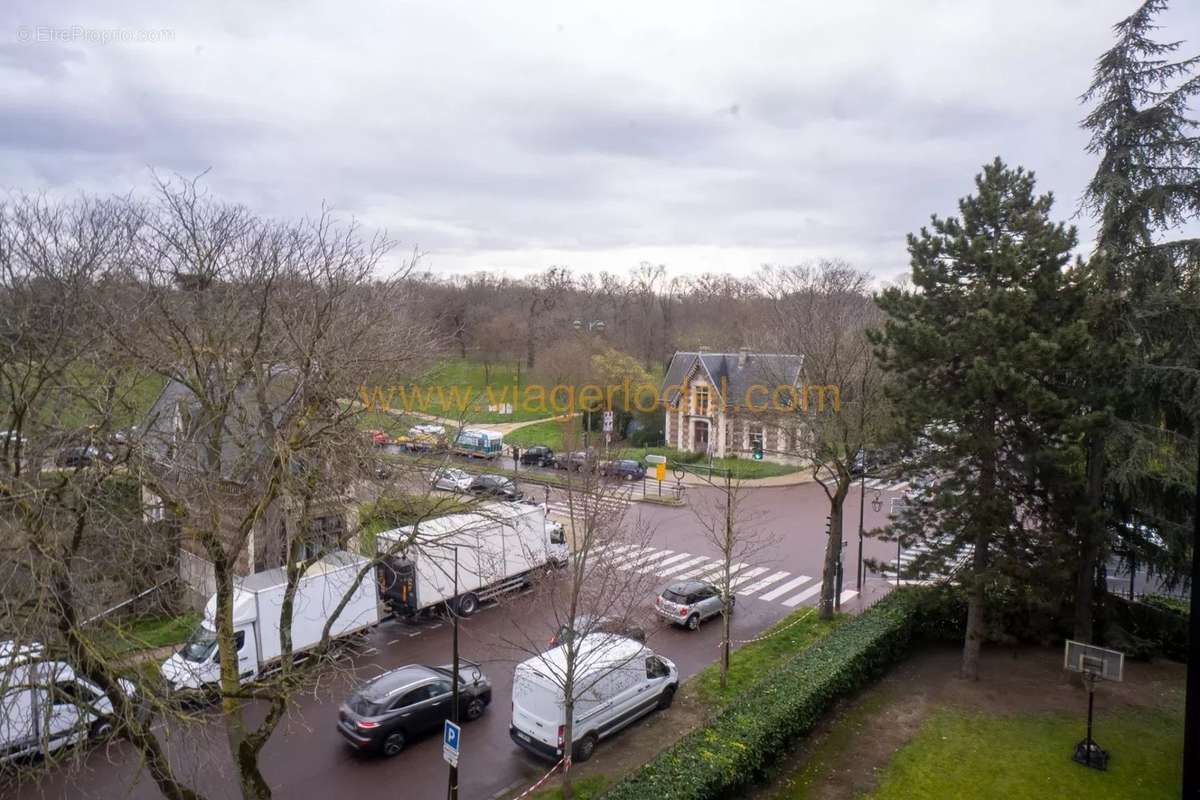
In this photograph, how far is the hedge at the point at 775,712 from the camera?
10836 millimetres

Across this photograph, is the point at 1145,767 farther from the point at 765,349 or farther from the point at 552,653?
the point at 765,349

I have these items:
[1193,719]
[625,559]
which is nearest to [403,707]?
[625,559]

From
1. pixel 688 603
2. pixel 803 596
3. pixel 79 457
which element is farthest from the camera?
pixel 803 596

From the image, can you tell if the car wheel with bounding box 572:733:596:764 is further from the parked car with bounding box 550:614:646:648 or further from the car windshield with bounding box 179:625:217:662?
the car windshield with bounding box 179:625:217:662

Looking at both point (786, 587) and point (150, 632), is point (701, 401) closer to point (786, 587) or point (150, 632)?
point (786, 587)

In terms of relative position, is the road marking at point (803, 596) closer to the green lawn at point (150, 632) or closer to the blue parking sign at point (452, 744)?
the blue parking sign at point (452, 744)

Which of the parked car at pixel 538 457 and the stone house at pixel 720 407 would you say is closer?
the parked car at pixel 538 457

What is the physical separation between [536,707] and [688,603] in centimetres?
703

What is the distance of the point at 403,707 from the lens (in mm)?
13500

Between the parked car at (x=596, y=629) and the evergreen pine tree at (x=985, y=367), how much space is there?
6.63m

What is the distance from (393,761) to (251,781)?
171 inches

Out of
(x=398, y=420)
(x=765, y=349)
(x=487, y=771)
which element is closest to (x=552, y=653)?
(x=487, y=771)

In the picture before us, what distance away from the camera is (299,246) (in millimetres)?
16828

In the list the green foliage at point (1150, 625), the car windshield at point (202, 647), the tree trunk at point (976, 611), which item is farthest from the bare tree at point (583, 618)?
the green foliage at point (1150, 625)
